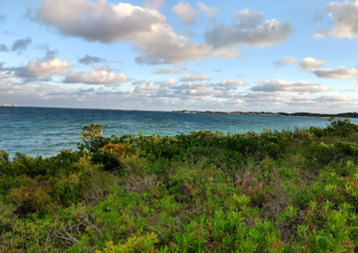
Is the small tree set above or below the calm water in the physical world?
above

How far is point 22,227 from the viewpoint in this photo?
3998 mm

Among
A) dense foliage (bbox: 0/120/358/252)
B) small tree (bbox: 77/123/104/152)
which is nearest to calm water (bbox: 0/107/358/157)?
small tree (bbox: 77/123/104/152)

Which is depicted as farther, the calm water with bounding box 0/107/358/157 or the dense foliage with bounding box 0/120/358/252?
the calm water with bounding box 0/107/358/157

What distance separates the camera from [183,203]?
175 inches

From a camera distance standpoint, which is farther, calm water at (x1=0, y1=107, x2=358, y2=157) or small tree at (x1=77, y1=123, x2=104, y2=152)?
calm water at (x1=0, y1=107, x2=358, y2=157)

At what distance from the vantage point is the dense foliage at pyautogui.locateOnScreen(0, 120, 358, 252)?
2455 mm

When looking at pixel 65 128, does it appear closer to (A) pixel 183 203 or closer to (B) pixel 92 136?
(B) pixel 92 136

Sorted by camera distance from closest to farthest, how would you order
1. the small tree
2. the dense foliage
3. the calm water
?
the dense foliage < the small tree < the calm water

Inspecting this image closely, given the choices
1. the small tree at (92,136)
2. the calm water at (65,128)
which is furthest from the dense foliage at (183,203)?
the calm water at (65,128)

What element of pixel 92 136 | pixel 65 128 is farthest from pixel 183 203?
pixel 65 128

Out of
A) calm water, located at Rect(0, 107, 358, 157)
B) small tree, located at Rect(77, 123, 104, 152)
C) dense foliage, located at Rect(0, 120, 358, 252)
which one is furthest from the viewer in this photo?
calm water, located at Rect(0, 107, 358, 157)

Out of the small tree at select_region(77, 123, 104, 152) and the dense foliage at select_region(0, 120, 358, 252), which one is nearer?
the dense foliage at select_region(0, 120, 358, 252)

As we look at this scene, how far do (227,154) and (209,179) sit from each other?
3139 mm

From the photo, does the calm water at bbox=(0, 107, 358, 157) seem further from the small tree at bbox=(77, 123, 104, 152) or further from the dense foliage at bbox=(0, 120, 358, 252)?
the dense foliage at bbox=(0, 120, 358, 252)
